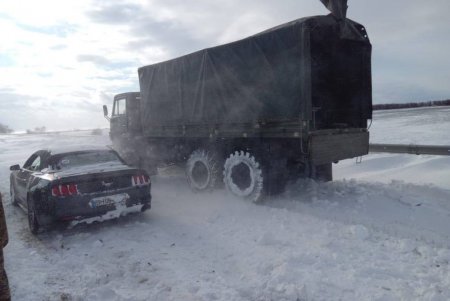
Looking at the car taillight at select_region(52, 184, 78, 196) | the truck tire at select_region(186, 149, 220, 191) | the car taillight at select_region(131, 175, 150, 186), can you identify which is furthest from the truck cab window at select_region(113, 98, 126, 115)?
the car taillight at select_region(52, 184, 78, 196)

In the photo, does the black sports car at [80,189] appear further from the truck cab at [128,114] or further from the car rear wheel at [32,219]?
the truck cab at [128,114]

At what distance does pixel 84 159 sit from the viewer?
21.9 ft

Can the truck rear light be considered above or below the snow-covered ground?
above

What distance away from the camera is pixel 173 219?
646 cm

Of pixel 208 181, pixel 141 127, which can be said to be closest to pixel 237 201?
pixel 208 181

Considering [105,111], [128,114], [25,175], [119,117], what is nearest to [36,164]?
[25,175]

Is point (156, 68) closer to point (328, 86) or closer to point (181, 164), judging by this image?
point (181, 164)

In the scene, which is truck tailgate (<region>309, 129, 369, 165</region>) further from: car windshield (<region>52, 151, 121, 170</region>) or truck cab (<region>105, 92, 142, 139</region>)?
truck cab (<region>105, 92, 142, 139</region>)

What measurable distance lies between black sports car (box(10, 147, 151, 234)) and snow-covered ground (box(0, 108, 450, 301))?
37 centimetres

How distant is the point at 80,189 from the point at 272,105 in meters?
3.74

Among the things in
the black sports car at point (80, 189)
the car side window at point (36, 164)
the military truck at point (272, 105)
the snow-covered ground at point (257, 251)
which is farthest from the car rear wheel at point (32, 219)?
the military truck at point (272, 105)

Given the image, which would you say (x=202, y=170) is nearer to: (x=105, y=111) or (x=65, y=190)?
(x=65, y=190)

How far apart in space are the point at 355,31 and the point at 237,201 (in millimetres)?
4362

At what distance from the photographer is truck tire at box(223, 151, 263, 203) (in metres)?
7.24
